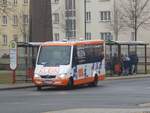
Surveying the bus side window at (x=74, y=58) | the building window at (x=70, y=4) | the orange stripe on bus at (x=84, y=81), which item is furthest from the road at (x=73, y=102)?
the building window at (x=70, y=4)

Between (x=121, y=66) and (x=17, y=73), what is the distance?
37.1ft

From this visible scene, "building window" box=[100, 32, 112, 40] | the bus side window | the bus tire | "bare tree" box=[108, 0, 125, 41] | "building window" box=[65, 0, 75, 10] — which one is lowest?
the bus tire

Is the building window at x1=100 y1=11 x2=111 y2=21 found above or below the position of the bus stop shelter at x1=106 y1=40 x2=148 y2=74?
above

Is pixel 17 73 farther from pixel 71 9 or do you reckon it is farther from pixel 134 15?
pixel 71 9

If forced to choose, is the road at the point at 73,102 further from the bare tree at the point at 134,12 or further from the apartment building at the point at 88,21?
the apartment building at the point at 88,21

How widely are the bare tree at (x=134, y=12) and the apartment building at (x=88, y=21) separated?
84.9 inches

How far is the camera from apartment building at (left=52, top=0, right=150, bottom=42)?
94312 millimetres

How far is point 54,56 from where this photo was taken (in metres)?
32.8

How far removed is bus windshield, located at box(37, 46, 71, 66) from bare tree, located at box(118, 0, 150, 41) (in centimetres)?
4578

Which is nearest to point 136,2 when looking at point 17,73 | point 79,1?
point 79,1

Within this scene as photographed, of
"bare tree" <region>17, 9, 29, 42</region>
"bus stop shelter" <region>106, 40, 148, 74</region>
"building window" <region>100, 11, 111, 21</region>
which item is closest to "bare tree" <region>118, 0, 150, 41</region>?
"building window" <region>100, 11, 111, 21</region>

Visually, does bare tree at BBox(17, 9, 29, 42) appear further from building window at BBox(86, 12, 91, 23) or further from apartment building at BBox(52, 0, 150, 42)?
building window at BBox(86, 12, 91, 23)

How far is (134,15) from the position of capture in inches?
3061

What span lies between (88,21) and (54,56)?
65.7 meters
